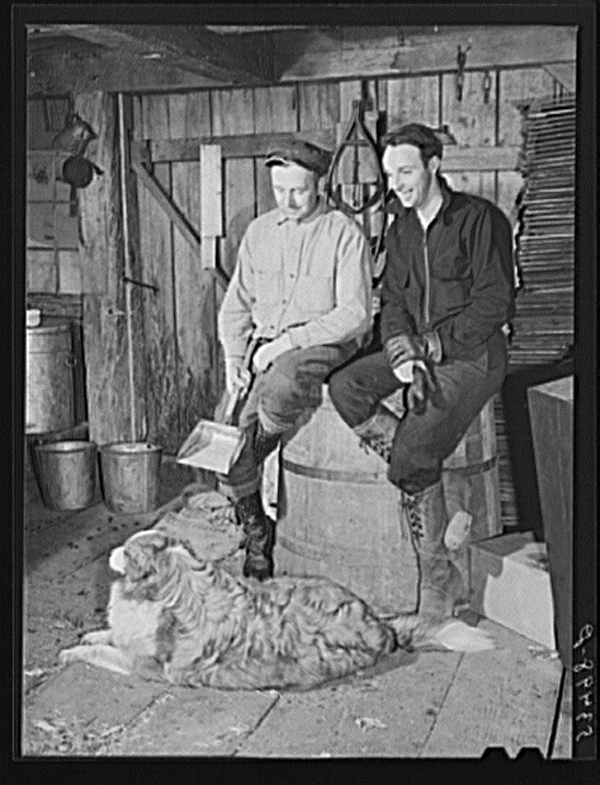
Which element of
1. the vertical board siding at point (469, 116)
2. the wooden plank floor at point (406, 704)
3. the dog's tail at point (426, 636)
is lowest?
the wooden plank floor at point (406, 704)

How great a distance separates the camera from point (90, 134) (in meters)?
2.82

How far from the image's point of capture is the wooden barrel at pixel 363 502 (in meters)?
2.79

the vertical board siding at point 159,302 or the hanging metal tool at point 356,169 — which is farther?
the vertical board siding at point 159,302

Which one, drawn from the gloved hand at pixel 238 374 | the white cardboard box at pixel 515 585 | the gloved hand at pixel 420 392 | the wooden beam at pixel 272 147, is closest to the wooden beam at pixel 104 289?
the wooden beam at pixel 272 147

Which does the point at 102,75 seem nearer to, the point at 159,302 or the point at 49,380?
the point at 159,302

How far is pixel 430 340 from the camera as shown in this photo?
2773 millimetres

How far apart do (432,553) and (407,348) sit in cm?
49

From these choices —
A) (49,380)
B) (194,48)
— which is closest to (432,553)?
(49,380)

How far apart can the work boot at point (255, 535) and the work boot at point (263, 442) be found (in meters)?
0.09

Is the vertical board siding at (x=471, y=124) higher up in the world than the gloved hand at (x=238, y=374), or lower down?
higher up

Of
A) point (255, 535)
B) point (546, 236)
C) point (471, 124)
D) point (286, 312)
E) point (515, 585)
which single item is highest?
point (471, 124)

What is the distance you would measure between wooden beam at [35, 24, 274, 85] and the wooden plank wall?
0.05 m

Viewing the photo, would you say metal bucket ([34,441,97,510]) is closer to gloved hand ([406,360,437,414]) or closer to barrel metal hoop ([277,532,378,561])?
barrel metal hoop ([277,532,378,561])

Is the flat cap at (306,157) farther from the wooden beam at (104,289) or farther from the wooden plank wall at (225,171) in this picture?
the wooden beam at (104,289)
